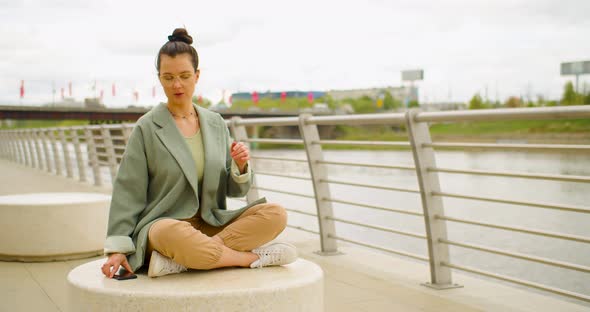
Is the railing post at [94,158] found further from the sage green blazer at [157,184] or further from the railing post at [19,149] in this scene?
the railing post at [19,149]

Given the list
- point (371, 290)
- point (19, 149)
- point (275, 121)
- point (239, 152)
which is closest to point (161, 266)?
point (239, 152)

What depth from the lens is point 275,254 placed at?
10.5ft

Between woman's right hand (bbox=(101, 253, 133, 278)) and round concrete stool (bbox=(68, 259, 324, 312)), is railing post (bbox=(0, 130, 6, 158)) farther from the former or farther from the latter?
round concrete stool (bbox=(68, 259, 324, 312))

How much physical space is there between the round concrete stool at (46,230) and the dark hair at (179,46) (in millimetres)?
2895

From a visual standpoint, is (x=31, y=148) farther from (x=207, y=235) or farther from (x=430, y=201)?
(x=207, y=235)

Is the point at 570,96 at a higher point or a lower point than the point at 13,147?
higher

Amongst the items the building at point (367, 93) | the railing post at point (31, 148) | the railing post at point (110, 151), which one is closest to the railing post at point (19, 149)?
the railing post at point (31, 148)

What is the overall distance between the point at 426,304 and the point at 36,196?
12.1 feet

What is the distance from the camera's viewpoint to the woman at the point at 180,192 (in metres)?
3.09

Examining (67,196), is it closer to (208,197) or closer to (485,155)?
(208,197)

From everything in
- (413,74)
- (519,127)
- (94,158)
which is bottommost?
(519,127)

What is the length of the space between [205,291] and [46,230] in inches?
130

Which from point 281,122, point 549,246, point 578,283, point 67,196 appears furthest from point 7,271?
point 549,246

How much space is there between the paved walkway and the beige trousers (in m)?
1.16
